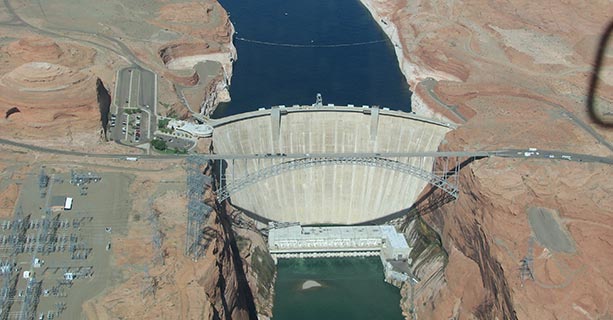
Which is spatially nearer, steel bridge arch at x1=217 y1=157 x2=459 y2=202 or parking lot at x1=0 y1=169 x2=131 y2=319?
parking lot at x1=0 y1=169 x2=131 y2=319

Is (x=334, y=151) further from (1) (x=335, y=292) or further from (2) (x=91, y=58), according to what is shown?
(2) (x=91, y=58)

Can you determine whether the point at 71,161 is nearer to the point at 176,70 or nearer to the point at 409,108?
the point at 176,70

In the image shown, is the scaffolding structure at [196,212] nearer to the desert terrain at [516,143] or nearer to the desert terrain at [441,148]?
the desert terrain at [441,148]

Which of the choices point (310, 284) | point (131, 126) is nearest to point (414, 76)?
point (310, 284)

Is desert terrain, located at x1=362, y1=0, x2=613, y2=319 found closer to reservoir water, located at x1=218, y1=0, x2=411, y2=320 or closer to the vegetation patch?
reservoir water, located at x1=218, y1=0, x2=411, y2=320

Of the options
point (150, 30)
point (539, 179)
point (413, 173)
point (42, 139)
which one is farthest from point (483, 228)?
point (150, 30)

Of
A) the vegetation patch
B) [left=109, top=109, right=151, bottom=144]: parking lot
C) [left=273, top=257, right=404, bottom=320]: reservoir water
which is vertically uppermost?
[left=109, top=109, right=151, bottom=144]: parking lot

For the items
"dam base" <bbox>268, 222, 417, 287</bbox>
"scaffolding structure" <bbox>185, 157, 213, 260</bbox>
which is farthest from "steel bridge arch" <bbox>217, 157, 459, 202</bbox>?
"scaffolding structure" <bbox>185, 157, 213, 260</bbox>
